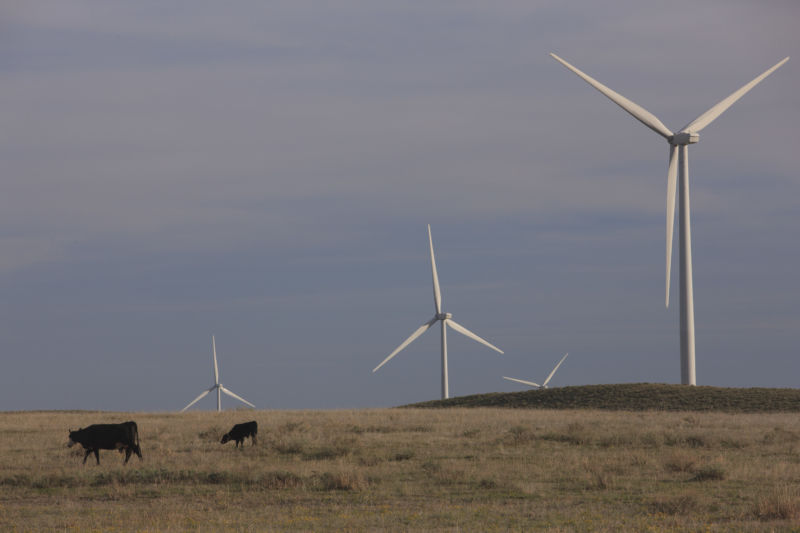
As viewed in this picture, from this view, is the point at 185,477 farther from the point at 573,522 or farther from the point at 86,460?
the point at 573,522

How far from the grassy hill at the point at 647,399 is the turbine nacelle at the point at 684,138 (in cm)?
1607

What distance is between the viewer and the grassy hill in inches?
2039

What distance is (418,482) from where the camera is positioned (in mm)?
20109

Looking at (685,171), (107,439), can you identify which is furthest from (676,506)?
(685,171)

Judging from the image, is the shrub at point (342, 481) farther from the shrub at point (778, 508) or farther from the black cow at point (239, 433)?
the black cow at point (239, 433)

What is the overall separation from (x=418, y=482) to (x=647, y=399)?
3784 centimetres

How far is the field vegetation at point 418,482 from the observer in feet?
50.4

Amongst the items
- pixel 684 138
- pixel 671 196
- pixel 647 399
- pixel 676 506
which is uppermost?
pixel 684 138

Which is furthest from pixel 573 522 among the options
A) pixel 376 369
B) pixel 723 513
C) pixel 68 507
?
pixel 376 369

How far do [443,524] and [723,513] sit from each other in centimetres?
525

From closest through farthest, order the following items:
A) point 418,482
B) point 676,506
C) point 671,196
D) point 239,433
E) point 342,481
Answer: point 676,506, point 342,481, point 418,482, point 239,433, point 671,196

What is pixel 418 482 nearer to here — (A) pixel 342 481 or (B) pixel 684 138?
(A) pixel 342 481

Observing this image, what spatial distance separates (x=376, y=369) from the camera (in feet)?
239

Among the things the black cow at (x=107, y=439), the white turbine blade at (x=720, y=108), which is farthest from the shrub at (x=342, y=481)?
the white turbine blade at (x=720, y=108)
